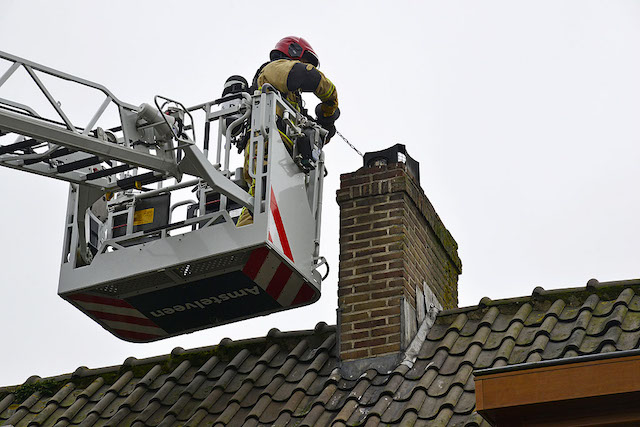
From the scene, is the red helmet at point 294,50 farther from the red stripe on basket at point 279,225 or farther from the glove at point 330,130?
the red stripe on basket at point 279,225

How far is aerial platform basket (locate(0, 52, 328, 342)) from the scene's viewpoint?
9492 millimetres

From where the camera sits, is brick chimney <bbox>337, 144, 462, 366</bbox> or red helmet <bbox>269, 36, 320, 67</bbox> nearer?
brick chimney <bbox>337, 144, 462, 366</bbox>

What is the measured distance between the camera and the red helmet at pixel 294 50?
11.1 metres

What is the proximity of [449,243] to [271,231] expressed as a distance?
2.31 meters

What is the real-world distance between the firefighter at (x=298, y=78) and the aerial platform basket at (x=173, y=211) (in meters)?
0.35

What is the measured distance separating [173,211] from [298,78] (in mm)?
1640

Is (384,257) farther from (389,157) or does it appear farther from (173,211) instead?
(173,211)

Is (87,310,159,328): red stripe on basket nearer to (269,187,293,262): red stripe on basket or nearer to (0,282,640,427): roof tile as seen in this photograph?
(0,282,640,427): roof tile

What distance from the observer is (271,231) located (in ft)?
31.3

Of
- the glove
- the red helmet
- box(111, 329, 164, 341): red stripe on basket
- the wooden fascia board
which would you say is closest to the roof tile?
box(111, 329, 164, 341): red stripe on basket

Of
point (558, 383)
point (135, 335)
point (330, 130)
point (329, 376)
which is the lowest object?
point (558, 383)

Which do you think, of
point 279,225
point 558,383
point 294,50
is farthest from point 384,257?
point 558,383

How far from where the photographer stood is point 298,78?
10.6 meters

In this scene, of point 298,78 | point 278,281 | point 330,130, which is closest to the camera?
point 278,281
